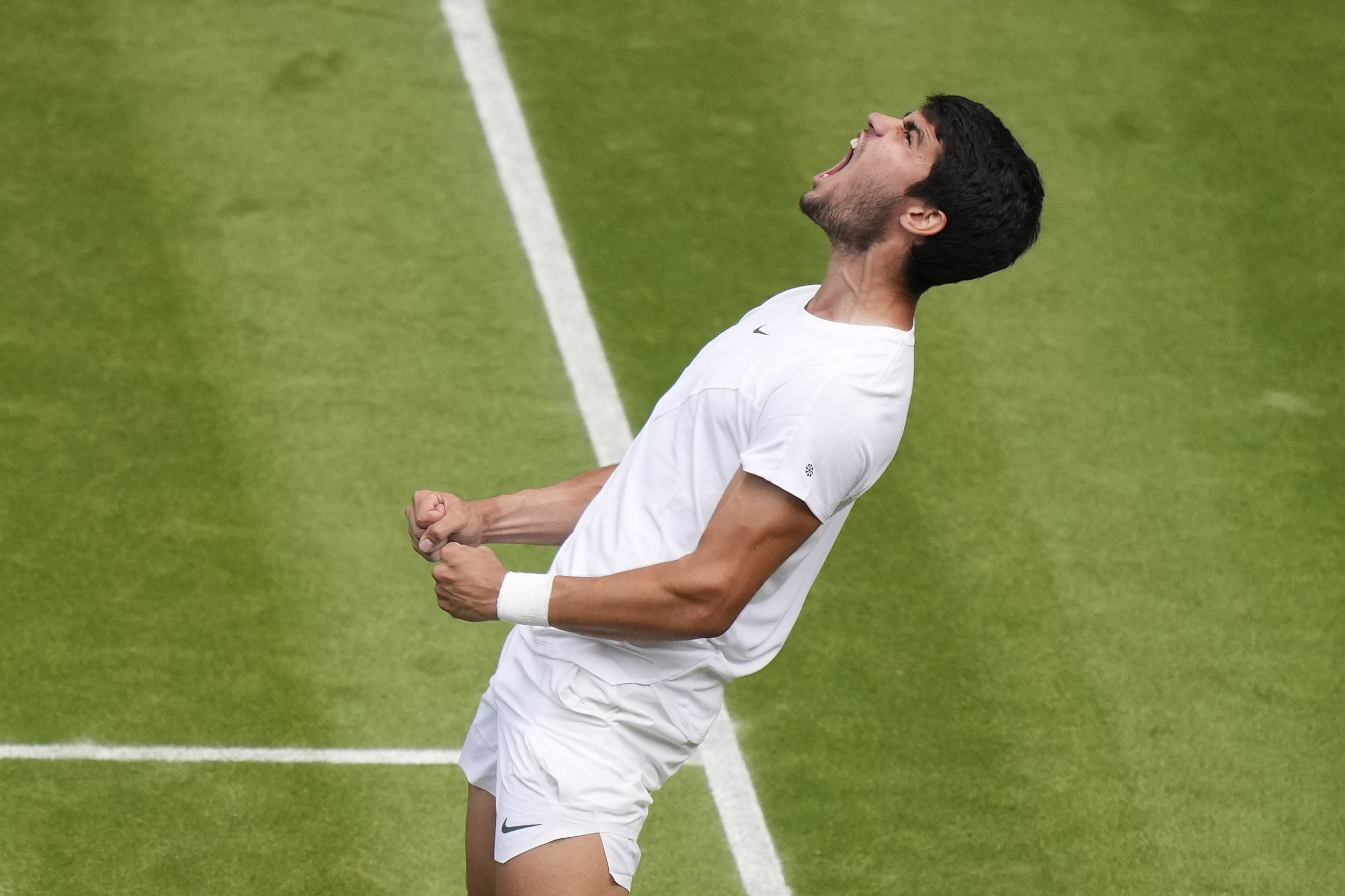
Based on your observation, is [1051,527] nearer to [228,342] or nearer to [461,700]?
[461,700]

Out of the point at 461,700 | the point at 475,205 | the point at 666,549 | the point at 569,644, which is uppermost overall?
the point at 666,549

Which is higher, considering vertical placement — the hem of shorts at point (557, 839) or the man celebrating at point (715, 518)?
the man celebrating at point (715, 518)

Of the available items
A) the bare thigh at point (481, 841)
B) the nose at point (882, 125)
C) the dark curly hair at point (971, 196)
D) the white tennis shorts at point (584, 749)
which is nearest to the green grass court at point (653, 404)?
the bare thigh at point (481, 841)

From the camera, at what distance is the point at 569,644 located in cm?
384

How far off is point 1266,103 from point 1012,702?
3.91 metres

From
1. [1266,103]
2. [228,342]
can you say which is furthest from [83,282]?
[1266,103]

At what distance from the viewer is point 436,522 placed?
3889mm

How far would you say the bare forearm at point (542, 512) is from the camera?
4109 millimetres

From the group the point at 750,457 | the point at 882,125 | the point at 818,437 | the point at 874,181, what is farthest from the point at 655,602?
the point at 882,125

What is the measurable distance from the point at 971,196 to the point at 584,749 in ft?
4.91

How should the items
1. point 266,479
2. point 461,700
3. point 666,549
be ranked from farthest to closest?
1. point 266,479
2. point 461,700
3. point 666,549

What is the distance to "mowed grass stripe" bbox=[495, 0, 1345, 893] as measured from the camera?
5379 millimetres

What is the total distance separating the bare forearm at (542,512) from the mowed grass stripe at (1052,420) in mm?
1564

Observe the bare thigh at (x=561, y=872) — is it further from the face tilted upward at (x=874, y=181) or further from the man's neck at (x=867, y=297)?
the face tilted upward at (x=874, y=181)
